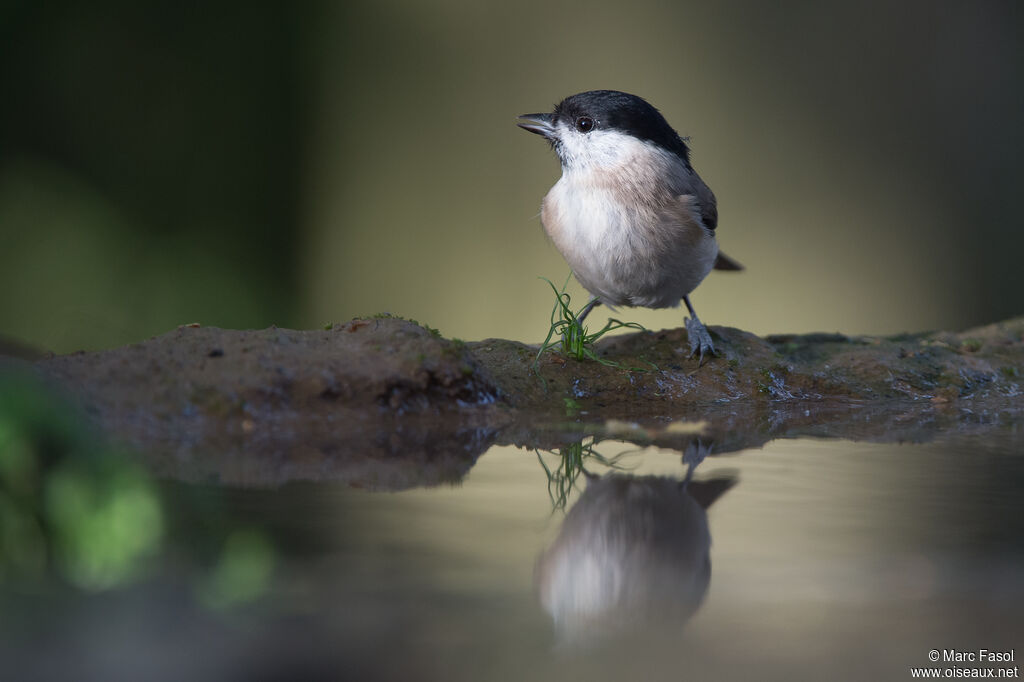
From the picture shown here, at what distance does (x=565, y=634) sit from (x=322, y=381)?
108cm

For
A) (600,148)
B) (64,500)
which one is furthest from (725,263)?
(64,500)

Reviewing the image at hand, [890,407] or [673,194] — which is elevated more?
[673,194]

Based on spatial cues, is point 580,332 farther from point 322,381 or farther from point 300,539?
point 300,539

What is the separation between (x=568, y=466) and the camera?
4.98 feet

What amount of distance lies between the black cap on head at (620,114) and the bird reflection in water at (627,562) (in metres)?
1.27

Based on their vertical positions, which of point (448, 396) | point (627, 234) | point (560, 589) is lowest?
point (560, 589)

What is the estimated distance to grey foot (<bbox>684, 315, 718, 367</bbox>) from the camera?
2312 millimetres

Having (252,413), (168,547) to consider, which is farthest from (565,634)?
(252,413)

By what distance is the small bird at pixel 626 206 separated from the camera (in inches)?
89.7

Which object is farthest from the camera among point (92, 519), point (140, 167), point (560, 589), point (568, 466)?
point (140, 167)

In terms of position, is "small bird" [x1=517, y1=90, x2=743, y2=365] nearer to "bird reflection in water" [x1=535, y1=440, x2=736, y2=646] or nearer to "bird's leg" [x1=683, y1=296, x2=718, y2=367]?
"bird's leg" [x1=683, y1=296, x2=718, y2=367]

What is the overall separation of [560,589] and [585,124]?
171 centimetres

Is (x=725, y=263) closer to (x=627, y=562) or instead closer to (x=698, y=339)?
(x=698, y=339)

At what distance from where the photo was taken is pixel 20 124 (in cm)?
461
